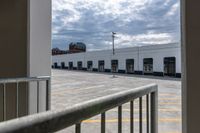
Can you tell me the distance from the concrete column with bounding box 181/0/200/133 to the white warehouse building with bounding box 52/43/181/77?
22.7 m

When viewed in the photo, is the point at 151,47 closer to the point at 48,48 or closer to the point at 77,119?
the point at 48,48

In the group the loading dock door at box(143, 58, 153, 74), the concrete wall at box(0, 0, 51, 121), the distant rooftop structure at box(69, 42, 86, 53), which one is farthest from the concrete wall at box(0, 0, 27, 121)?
the distant rooftop structure at box(69, 42, 86, 53)

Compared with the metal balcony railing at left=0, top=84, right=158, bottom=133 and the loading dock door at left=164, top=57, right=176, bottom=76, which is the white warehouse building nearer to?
the loading dock door at left=164, top=57, right=176, bottom=76

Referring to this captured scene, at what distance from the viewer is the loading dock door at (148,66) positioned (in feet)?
101

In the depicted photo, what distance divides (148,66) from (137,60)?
5.52 feet

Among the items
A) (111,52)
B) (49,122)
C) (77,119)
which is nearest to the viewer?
(49,122)

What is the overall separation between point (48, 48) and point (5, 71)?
28.7 inches

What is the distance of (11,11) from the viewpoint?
3.99 meters

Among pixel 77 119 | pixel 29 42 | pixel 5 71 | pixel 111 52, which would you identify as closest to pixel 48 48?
pixel 29 42

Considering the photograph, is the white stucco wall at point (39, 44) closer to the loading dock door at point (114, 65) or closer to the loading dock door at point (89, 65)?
the loading dock door at point (114, 65)

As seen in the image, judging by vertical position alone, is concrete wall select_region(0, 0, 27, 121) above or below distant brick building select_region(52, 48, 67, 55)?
below

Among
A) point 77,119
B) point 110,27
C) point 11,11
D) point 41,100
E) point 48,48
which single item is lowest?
point 41,100

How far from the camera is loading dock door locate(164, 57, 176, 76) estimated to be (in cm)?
2785

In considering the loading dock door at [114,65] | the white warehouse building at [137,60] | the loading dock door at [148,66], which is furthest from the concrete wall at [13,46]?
the loading dock door at [114,65]
